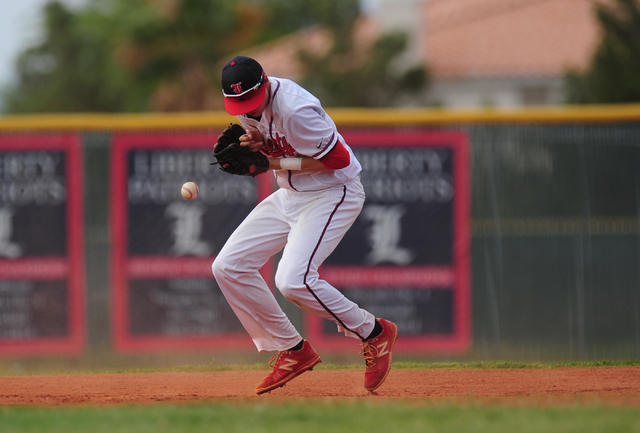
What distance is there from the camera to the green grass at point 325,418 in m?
4.06

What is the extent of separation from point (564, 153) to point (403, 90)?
Result: 13635 mm

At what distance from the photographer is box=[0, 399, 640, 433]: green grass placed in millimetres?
4059

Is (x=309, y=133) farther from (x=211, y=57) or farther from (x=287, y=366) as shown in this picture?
(x=211, y=57)

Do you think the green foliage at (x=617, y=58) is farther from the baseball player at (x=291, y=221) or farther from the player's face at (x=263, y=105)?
the player's face at (x=263, y=105)

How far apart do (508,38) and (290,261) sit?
927 inches

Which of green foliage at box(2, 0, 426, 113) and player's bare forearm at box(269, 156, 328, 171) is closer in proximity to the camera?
player's bare forearm at box(269, 156, 328, 171)

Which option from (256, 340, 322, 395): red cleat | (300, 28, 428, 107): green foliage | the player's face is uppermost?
(300, 28, 428, 107): green foliage

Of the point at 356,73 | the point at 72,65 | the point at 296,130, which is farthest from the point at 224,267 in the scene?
the point at 72,65

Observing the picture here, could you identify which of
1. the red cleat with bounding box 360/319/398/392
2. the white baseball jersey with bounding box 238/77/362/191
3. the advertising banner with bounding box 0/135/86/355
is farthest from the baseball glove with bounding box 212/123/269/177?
the advertising banner with bounding box 0/135/86/355

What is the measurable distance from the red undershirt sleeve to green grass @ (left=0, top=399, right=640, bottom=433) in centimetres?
146

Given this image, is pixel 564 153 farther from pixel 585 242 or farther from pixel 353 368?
pixel 353 368

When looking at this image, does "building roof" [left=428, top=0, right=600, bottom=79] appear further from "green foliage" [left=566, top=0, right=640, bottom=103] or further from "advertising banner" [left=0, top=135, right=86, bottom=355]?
"advertising banner" [left=0, top=135, right=86, bottom=355]

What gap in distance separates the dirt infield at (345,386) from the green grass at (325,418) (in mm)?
542

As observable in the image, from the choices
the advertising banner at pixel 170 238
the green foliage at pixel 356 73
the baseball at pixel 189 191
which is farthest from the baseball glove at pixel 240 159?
the green foliage at pixel 356 73
